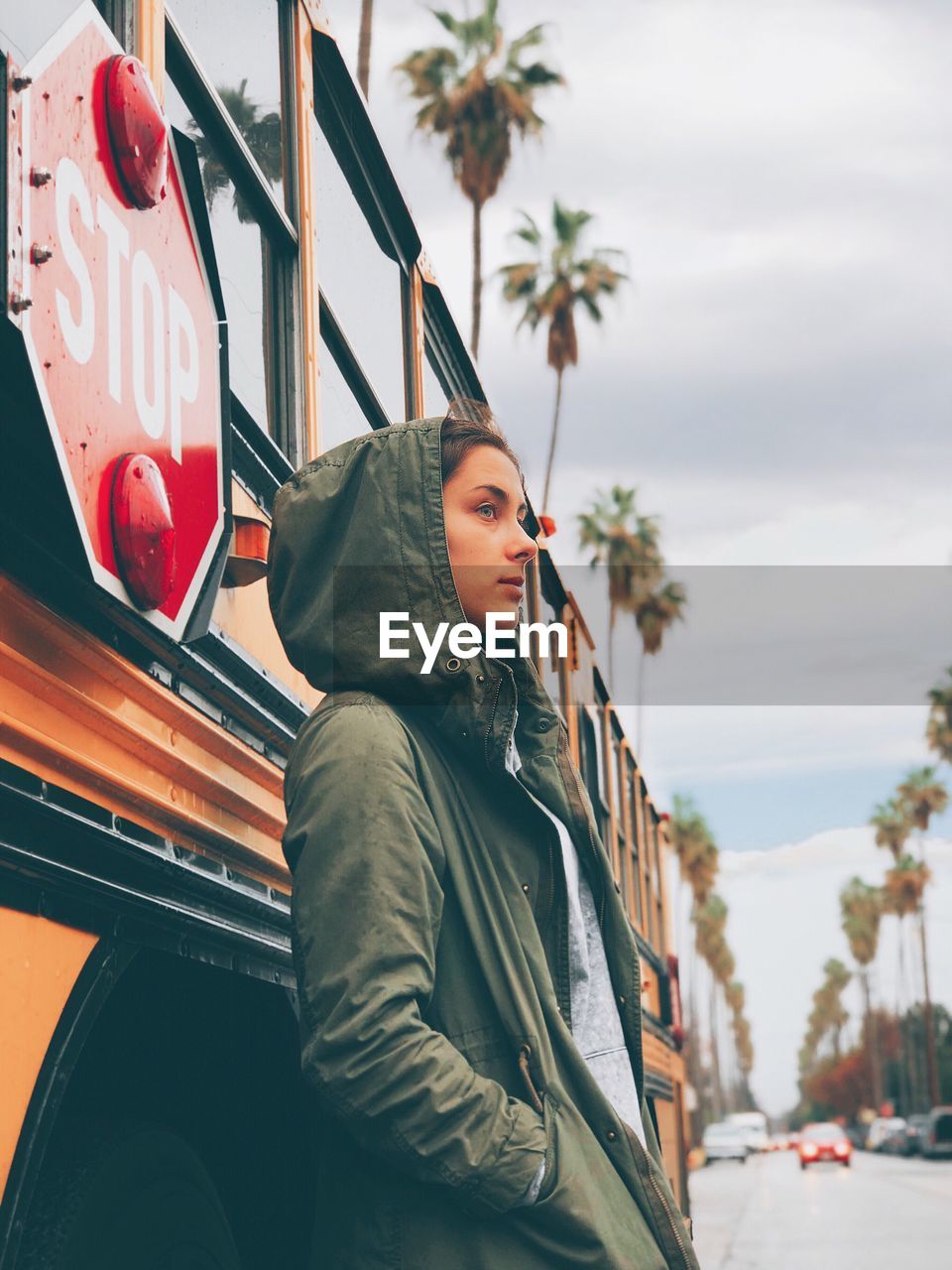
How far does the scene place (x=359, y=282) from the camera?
3518 millimetres

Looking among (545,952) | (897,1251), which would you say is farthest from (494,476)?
(897,1251)

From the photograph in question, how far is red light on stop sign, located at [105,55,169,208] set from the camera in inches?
73.2

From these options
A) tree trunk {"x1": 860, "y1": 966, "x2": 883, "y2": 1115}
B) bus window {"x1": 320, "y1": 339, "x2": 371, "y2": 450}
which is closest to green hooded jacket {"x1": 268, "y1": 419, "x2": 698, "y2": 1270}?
bus window {"x1": 320, "y1": 339, "x2": 371, "y2": 450}

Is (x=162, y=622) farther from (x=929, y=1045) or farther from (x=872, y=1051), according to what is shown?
(x=872, y=1051)

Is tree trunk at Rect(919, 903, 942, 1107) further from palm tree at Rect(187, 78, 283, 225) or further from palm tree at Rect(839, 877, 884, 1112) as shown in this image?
palm tree at Rect(187, 78, 283, 225)

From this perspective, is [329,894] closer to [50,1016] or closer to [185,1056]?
[50,1016]

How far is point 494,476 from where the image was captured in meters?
2.30

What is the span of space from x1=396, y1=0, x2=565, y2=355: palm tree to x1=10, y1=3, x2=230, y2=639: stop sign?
21722mm

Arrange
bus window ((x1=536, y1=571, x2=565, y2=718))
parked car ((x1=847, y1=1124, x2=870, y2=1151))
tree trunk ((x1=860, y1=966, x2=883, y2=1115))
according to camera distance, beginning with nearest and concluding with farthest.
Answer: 1. bus window ((x1=536, y1=571, x2=565, y2=718))
2. parked car ((x1=847, y1=1124, x2=870, y2=1151))
3. tree trunk ((x1=860, y1=966, x2=883, y2=1115))

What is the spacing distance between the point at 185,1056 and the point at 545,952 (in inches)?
28.9

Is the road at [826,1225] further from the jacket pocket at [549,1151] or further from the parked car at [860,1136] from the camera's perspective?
A: the parked car at [860,1136]

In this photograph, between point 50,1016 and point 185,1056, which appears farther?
point 185,1056

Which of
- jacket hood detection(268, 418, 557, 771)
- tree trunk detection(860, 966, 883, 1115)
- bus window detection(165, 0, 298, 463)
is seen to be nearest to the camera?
jacket hood detection(268, 418, 557, 771)

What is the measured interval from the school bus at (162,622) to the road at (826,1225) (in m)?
9.41
